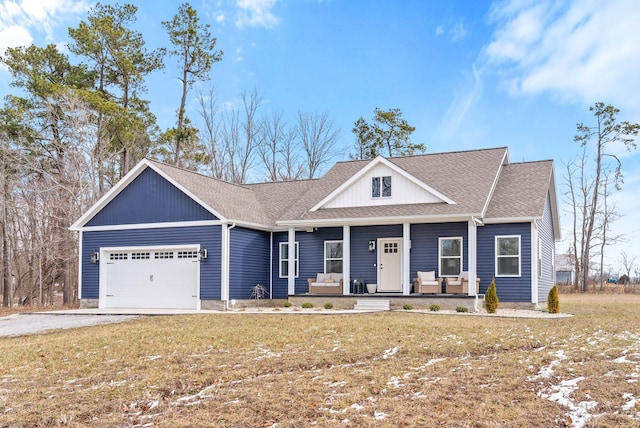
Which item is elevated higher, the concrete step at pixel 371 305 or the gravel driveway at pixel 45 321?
the concrete step at pixel 371 305

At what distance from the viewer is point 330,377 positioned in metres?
8.07

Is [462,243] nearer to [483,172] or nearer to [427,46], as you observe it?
[483,172]

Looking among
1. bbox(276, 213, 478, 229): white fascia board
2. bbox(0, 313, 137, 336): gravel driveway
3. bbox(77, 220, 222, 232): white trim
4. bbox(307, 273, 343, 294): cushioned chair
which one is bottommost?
bbox(0, 313, 137, 336): gravel driveway

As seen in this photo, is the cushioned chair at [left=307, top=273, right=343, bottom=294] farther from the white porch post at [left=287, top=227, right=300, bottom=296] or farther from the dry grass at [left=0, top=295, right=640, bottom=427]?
the dry grass at [left=0, top=295, right=640, bottom=427]

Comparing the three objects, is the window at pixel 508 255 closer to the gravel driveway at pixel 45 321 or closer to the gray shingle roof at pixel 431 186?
the gray shingle roof at pixel 431 186

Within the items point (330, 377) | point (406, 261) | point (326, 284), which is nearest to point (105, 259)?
point (326, 284)

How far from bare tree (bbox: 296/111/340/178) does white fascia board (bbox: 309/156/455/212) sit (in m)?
19.3

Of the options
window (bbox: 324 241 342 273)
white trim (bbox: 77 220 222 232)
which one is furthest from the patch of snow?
window (bbox: 324 241 342 273)

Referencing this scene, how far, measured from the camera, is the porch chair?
19.4 m

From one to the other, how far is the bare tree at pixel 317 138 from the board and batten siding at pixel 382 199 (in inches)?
766

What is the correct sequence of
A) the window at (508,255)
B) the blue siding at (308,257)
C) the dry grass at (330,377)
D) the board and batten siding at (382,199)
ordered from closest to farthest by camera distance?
1. the dry grass at (330,377)
2. the window at (508,255)
3. the board and batten siding at (382,199)
4. the blue siding at (308,257)

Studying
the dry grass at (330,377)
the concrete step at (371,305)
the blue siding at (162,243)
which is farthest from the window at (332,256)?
the dry grass at (330,377)

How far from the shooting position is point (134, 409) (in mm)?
7047

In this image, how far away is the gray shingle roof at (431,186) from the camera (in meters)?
19.9
